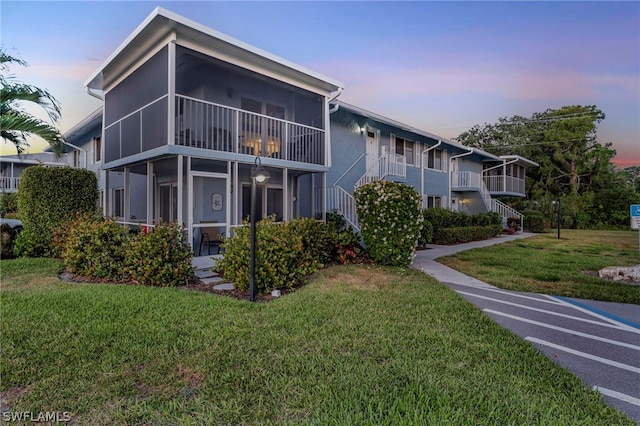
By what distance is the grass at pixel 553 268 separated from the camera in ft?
20.7

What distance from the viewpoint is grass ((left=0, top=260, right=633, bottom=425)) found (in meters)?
2.44

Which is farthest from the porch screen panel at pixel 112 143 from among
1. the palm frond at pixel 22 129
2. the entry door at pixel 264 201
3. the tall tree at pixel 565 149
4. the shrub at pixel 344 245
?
the tall tree at pixel 565 149

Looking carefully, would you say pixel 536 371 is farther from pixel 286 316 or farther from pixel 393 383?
pixel 286 316

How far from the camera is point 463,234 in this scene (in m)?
14.6

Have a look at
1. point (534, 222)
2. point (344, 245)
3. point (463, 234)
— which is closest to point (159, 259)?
point (344, 245)

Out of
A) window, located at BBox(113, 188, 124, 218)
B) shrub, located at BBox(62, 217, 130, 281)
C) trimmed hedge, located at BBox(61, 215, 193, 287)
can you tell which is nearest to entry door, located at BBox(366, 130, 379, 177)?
trimmed hedge, located at BBox(61, 215, 193, 287)

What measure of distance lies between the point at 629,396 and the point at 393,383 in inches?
79.3

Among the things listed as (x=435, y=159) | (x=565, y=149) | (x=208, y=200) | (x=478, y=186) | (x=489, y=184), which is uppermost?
(x=565, y=149)

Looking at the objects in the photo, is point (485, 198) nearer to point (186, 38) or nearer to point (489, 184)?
point (489, 184)

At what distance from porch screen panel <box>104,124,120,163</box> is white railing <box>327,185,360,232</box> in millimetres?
6612

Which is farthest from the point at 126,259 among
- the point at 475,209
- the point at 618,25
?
the point at 475,209

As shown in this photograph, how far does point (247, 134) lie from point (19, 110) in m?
4.93

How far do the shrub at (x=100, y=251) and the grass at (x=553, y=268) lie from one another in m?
7.62

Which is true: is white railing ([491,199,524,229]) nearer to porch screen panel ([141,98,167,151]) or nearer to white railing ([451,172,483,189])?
white railing ([451,172,483,189])
